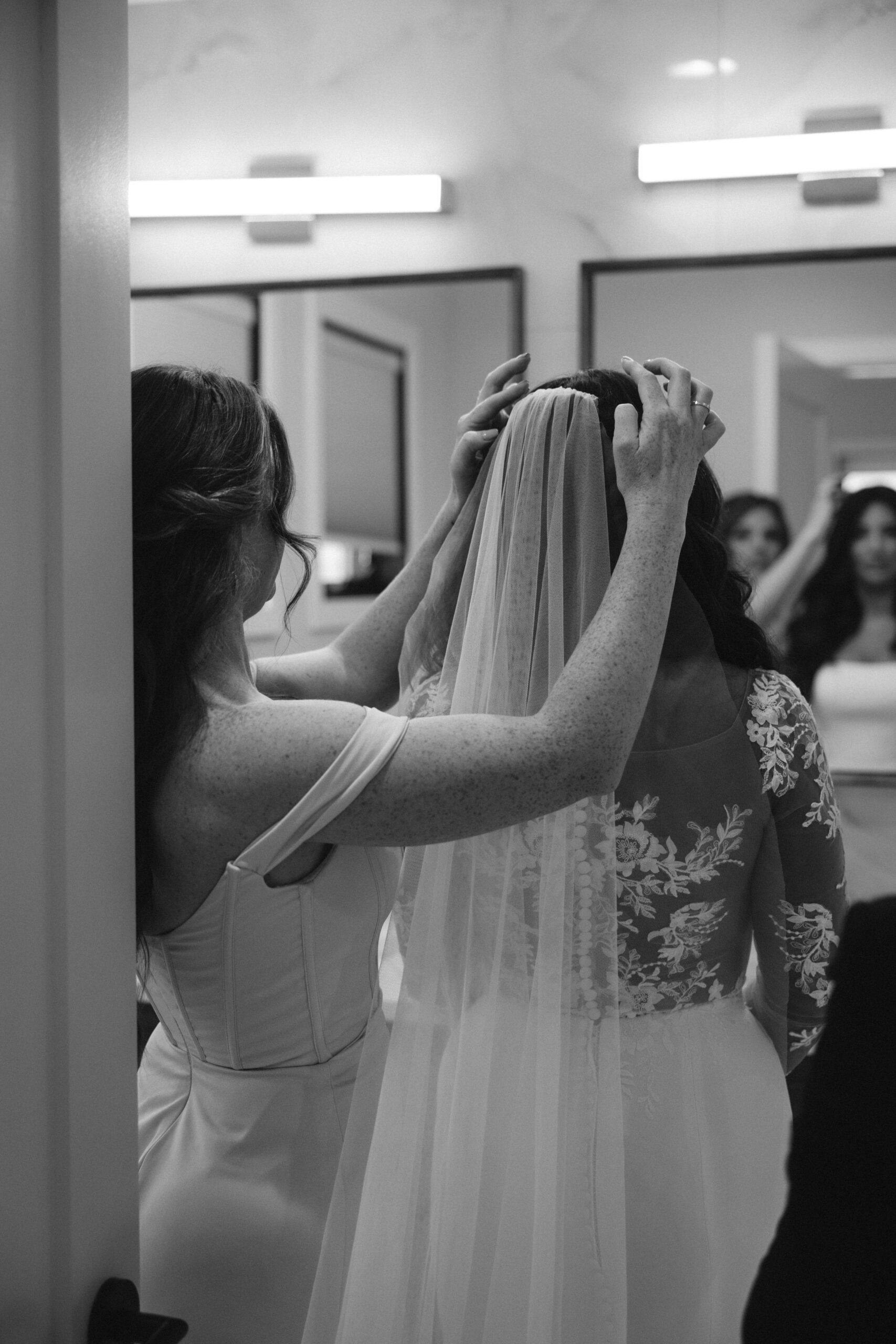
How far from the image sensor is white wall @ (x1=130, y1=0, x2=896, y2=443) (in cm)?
196

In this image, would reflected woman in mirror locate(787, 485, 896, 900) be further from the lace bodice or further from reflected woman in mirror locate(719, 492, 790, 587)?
the lace bodice

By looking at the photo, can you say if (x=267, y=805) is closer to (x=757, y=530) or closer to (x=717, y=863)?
(x=717, y=863)

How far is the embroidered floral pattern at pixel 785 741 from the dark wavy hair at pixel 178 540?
1.34 ft

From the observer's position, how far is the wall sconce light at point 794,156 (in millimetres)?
1933

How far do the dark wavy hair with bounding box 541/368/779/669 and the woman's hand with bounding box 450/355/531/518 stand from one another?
0.03 m

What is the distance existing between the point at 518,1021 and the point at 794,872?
0.86ft

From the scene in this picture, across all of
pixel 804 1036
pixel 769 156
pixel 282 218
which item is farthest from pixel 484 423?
pixel 282 218

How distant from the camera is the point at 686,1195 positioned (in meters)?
0.89

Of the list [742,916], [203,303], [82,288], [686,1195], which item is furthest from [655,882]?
[203,303]

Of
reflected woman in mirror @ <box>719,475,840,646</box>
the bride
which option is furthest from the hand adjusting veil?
reflected woman in mirror @ <box>719,475,840,646</box>

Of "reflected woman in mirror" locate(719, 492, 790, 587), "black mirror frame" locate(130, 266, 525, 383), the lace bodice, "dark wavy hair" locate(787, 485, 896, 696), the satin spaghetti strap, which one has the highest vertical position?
"black mirror frame" locate(130, 266, 525, 383)

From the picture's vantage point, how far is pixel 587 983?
87cm

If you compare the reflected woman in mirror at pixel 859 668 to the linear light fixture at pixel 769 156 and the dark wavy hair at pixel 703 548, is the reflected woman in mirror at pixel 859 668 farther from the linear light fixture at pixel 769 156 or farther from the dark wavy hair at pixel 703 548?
the dark wavy hair at pixel 703 548

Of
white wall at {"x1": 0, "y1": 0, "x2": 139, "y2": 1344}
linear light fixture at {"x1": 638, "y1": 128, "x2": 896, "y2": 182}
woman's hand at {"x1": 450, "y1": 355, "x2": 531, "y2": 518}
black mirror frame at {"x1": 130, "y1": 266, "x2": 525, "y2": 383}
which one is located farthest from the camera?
black mirror frame at {"x1": 130, "y1": 266, "x2": 525, "y2": 383}
